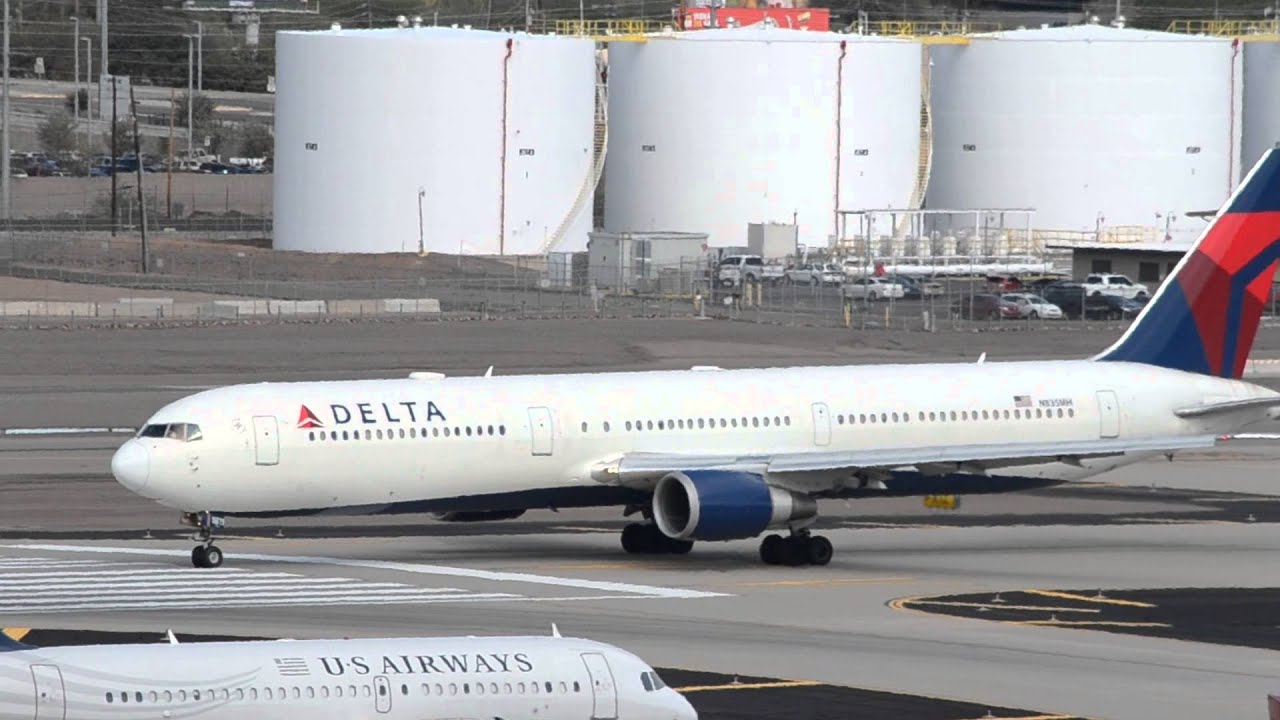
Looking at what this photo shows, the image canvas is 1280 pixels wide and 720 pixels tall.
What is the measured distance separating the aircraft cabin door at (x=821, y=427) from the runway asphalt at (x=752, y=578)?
252 centimetres

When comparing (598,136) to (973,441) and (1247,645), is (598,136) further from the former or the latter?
(1247,645)

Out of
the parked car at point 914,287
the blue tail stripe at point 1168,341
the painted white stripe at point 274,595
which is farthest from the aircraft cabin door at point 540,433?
the parked car at point 914,287

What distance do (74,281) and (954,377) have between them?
80.8 metres

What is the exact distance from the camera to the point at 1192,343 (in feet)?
174

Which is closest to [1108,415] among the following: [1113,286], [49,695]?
[49,695]

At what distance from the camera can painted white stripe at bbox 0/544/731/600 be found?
1724 inches

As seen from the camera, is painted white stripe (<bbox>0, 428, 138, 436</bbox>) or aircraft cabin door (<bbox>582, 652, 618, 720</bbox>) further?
painted white stripe (<bbox>0, 428, 138, 436</bbox>)

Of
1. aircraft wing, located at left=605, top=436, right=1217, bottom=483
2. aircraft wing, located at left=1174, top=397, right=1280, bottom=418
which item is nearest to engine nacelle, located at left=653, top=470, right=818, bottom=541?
aircraft wing, located at left=605, top=436, right=1217, bottom=483

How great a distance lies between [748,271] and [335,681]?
3890 inches

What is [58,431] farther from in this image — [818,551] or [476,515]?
[818,551]

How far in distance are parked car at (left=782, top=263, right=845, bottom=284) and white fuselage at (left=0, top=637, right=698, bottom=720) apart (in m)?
94.9

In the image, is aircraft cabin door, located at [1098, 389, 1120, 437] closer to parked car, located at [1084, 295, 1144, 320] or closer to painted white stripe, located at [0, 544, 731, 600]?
painted white stripe, located at [0, 544, 731, 600]

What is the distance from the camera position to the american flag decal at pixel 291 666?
24.3m

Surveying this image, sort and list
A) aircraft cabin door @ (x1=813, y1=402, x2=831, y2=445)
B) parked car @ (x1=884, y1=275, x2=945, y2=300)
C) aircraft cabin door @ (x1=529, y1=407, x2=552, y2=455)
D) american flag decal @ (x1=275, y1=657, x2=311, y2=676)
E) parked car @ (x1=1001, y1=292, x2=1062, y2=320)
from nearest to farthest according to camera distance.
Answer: american flag decal @ (x1=275, y1=657, x2=311, y2=676), aircraft cabin door @ (x1=529, y1=407, x2=552, y2=455), aircraft cabin door @ (x1=813, y1=402, x2=831, y2=445), parked car @ (x1=1001, y1=292, x2=1062, y2=320), parked car @ (x1=884, y1=275, x2=945, y2=300)
